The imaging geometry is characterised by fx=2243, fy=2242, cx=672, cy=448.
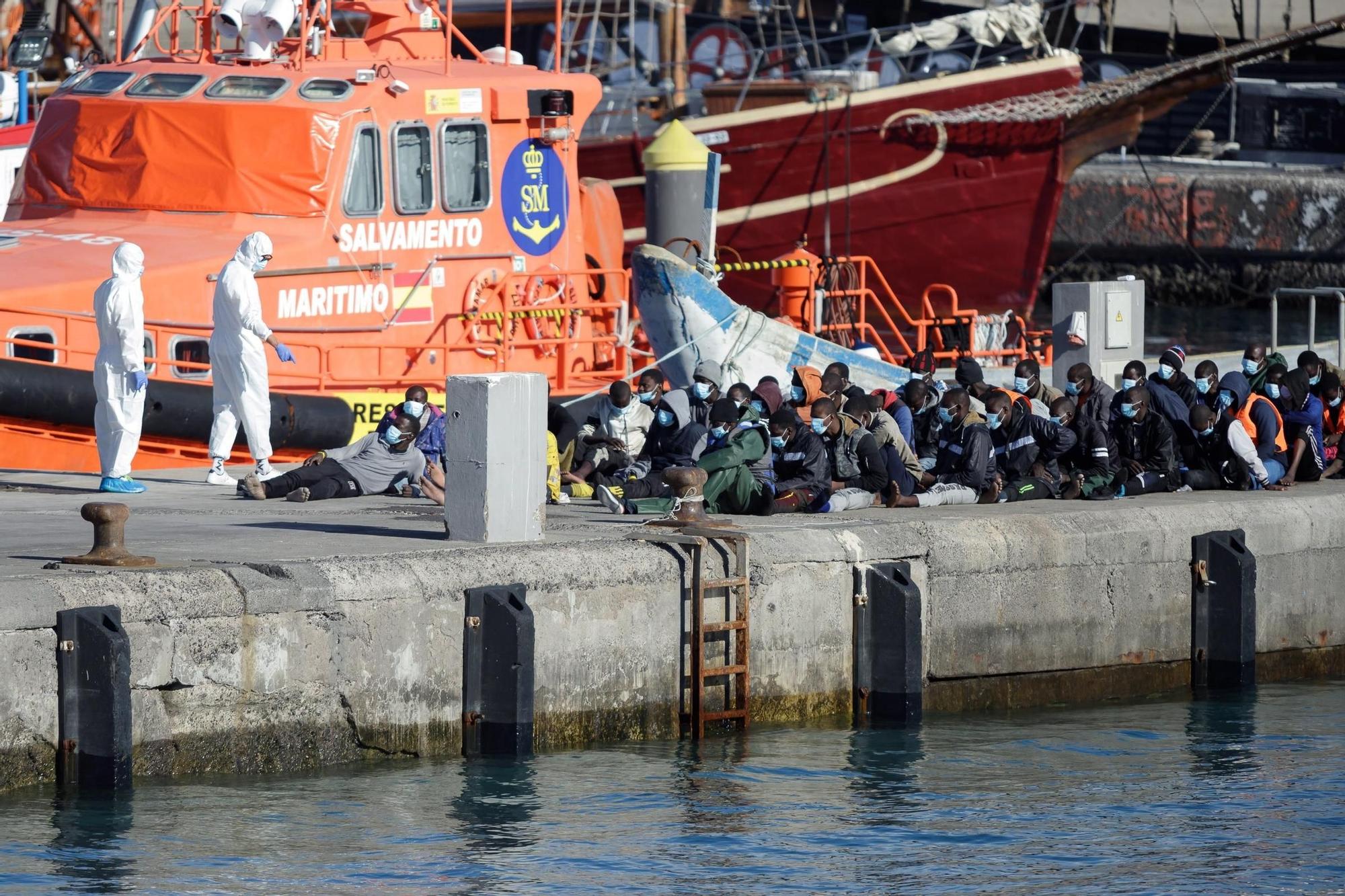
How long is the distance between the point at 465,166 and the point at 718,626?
6126mm

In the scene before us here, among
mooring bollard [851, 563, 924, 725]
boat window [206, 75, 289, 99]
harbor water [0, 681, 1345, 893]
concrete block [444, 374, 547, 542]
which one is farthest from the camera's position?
boat window [206, 75, 289, 99]

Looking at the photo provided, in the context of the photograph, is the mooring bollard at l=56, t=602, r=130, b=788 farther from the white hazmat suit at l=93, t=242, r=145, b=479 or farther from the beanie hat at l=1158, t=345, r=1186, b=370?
the beanie hat at l=1158, t=345, r=1186, b=370

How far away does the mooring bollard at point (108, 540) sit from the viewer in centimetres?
1009

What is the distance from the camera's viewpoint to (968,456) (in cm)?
1375

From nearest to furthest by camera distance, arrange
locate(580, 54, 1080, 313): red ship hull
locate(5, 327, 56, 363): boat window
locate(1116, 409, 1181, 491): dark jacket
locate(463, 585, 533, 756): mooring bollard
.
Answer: locate(463, 585, 533, 756): mooring bollard < locate(1116, 409, 1181, 491): dark jacket < locate(5, 327, 56, 363): boat window < locate(580, 54, 1080, 313): red ship hull

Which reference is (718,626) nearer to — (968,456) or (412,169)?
(968,456)

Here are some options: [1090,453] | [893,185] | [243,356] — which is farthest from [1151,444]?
[893,185]

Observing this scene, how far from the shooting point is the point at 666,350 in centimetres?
1741

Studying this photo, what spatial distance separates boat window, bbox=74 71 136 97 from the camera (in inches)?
639

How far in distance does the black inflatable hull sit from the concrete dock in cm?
37

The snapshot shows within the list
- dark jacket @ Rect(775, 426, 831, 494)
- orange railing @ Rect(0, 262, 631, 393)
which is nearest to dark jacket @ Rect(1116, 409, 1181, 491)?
dark jacket @ Rect(775, 426, 831, 494)

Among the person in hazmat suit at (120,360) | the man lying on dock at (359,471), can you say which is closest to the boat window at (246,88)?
the person in hazmat suit at (120,360)

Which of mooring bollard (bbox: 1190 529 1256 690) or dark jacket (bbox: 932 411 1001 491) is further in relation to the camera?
dark jacket (bbox: 932 411 1001 491)

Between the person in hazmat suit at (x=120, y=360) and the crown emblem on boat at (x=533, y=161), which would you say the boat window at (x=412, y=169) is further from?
the person in hazmat suit at (x=120, y=360)
